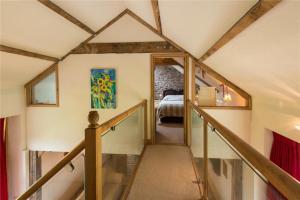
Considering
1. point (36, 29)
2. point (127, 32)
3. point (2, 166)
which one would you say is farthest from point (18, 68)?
point (2, 166)

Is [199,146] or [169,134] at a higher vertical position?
[199,146]

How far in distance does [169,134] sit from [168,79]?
15.0 ft

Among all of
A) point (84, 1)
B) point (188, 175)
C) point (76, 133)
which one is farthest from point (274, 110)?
point (76, 133)

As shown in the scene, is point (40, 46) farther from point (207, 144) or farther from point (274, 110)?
point (274, 110)

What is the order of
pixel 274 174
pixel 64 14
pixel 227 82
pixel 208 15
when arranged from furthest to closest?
pixel 227 82, pixel 64 14, pixel 208 15, pixel 274 174

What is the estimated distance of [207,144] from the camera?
2373mm

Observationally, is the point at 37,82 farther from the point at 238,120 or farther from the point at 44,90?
the point at 238,120

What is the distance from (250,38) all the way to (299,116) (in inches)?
Result: 66.0

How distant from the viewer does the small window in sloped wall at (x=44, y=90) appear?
17.4ft

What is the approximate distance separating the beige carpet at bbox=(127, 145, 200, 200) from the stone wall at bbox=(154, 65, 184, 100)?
5574mm

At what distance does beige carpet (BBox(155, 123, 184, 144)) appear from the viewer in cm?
511

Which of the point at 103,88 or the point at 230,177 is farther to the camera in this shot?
the point at 103,88

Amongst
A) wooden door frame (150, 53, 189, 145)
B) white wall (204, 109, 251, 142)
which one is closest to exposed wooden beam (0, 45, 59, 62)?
wooden door frame (150, 53, 189, 145)

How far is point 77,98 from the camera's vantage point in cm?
529
